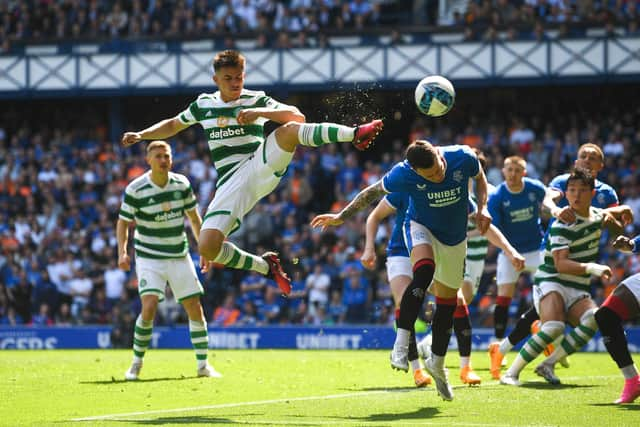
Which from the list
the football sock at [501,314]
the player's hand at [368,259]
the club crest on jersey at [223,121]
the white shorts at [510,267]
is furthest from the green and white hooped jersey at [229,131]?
the football sock at [501,314]

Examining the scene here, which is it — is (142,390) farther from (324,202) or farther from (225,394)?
(324,202)

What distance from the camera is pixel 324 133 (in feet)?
34.3

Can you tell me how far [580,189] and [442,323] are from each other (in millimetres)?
2143

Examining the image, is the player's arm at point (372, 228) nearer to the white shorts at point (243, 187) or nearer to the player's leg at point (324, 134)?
the white shorts at point (243, 187)

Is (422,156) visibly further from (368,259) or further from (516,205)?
(516,205)

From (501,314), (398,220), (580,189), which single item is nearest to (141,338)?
(398,220)

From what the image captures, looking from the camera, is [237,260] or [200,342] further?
[200,342]

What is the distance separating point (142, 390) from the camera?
38.9 feet

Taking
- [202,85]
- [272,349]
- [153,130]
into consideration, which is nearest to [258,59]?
[202,85]

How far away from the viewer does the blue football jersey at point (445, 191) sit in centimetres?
1046

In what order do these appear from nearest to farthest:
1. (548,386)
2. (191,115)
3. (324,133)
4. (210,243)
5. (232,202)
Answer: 1. (324,133)
2. (210,243)
3. (232,202)
4. (191,115)
5. (548,386)

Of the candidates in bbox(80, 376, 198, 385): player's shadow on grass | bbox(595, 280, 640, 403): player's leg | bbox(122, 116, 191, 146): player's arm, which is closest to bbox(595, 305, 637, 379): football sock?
bbox(595, 280, 640, 403): player's leg

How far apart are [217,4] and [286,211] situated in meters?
8.92

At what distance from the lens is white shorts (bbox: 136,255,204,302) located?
1377cm
